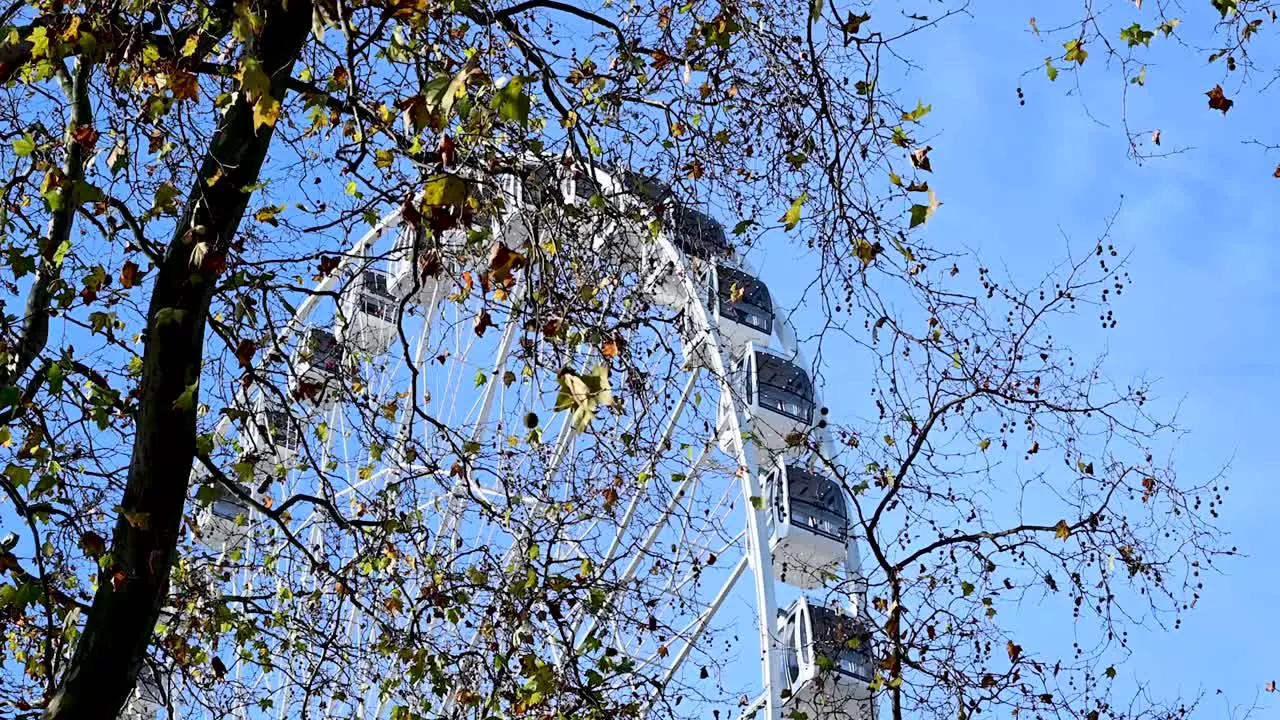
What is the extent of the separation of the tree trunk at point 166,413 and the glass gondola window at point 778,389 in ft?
46.6

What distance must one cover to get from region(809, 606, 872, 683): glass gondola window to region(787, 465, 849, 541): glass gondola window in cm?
164

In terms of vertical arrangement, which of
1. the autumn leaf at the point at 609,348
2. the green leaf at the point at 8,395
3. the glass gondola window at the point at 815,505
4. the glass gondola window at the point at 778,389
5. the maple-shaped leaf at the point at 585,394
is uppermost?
the glass gondola window at the point at 778,389

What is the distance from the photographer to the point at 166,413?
17.5 ft

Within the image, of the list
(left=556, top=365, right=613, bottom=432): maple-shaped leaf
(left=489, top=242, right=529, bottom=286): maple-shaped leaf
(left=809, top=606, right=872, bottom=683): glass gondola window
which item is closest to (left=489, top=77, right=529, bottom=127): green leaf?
(left=489, top=242, right=529, bottom=286): maple-shaped leaf

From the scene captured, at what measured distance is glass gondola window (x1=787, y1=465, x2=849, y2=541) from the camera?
64.4 feet

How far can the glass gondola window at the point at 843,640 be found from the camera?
7953 mm

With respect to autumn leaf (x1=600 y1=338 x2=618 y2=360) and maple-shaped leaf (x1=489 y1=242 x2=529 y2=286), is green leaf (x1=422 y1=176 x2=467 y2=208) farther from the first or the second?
autumn leaf (x1=600 y1=338 x2=618 y2=360)

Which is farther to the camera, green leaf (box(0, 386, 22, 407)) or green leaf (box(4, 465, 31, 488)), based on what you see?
green leaf (box(4, 465, 31, 488))

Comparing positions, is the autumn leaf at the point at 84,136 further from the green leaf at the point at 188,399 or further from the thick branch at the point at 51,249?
the green leaf at the point at 188,399

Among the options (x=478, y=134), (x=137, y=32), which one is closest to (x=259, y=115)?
(x=478, y=134)

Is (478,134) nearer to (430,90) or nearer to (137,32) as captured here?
(430,90)

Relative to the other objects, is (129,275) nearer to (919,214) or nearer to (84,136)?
(84,136)

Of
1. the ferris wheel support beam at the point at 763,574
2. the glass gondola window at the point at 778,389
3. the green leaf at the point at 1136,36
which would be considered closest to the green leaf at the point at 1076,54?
the green leaf at the point at 1136,36

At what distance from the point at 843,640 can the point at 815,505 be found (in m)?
12.0
